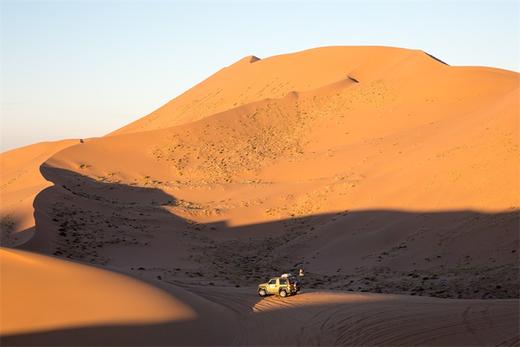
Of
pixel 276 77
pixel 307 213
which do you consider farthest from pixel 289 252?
pixel 276 77

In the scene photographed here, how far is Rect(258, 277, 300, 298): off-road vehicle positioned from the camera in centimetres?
2033

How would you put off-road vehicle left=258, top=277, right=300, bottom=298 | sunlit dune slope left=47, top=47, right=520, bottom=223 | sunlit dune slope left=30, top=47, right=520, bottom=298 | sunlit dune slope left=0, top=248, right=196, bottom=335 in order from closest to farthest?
1. sunlit dune slope left=0, top=248, right=196, bottom=335
2. off-road vehicle left=258, top=277, right=300, bottom=298
3. sunlit dune slope left=30, top=47, right=520, bottom=298
4. sunlit dune slope left=47, top=47, right=520, bottom=223

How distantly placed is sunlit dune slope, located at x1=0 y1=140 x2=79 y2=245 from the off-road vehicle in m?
10.8

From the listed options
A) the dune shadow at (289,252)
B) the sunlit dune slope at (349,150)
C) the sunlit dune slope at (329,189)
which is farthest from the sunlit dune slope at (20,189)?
the sunlit dune slope at (349,150)

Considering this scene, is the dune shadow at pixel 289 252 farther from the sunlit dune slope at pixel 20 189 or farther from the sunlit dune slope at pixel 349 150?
the sunlit dune slope at pixel 349 150

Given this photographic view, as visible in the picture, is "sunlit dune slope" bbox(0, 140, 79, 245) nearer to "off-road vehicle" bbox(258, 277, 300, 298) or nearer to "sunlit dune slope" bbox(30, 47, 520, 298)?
"sunlit dune slope" bbox(30, 47, 520, 298)

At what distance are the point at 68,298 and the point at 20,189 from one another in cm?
2845

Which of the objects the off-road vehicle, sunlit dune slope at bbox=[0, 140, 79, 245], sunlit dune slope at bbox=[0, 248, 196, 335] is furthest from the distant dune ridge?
the off-road vehicle

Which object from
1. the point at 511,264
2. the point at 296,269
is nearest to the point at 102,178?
the point at 296,269

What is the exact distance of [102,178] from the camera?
46.2 metres

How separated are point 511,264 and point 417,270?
11.4ft

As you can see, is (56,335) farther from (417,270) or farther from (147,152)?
(147,152)

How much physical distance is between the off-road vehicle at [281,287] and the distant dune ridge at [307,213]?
1.41 ft

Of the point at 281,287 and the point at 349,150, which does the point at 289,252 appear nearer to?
the point at 281,287
